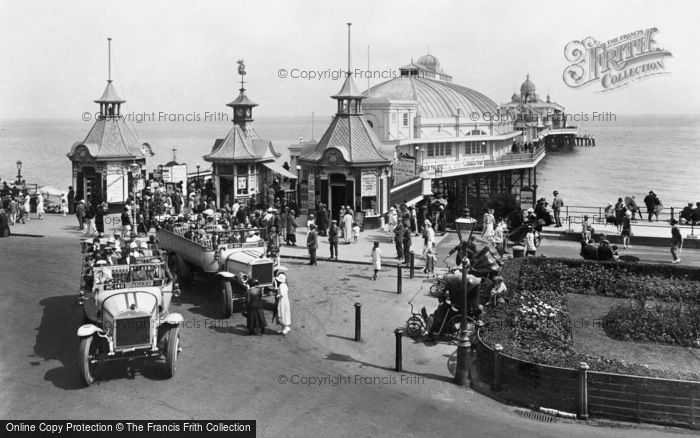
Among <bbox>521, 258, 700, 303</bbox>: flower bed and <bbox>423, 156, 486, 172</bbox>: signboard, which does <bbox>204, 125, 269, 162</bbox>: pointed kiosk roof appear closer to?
<bbox>521, 258, 700, 303</bbox>: flower bed

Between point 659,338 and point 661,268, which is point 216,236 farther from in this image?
point 661,268

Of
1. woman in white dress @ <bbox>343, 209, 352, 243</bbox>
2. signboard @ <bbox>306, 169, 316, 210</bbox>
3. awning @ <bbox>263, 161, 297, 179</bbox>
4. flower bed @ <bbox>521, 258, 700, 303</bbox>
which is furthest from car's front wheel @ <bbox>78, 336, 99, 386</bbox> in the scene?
awning @ <bbox>263, 161, 297, 179</bbox>

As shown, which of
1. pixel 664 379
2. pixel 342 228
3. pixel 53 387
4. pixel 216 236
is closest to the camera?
pixel 664 379

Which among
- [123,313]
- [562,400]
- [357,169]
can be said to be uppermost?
[357,169]

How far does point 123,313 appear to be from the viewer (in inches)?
550

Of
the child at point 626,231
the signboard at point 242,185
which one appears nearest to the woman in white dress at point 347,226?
the signboard at point 242,185

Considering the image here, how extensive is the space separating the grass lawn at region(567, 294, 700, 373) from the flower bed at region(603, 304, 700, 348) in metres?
Result: 0.26

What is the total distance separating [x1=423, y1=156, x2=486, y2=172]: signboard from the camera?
181 ft

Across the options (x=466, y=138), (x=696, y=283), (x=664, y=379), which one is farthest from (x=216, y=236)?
(x=466, y=138)

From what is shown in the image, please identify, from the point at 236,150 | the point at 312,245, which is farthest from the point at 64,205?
the point at 312,245

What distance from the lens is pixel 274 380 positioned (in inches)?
566

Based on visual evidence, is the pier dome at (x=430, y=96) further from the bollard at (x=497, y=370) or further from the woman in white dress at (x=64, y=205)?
the bollard at (x=497, y=370)

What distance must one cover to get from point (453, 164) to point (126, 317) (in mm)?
46239

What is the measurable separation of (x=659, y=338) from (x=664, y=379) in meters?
4.71
